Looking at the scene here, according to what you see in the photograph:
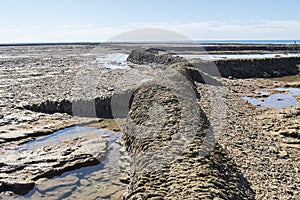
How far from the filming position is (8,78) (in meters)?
38.5

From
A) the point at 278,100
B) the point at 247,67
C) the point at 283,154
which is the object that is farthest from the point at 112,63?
the point at 283,154

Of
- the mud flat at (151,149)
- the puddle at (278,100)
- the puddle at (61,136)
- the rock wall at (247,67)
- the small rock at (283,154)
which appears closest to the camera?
the mud flat at (151,149)

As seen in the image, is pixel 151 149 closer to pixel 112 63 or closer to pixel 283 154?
pixel 283 154

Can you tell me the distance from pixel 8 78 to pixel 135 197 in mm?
34476

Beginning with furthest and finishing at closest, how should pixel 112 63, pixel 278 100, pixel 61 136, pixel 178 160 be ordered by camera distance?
pixel 112 63
pixel 278 100
pixel 61 136
pixel 178 160

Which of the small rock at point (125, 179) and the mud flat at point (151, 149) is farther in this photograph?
the small rock at point (125, 179)

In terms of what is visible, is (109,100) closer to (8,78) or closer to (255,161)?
(255,161)

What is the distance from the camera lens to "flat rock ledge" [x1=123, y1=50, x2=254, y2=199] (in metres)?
8.52

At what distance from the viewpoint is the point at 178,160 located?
9977 millimetres

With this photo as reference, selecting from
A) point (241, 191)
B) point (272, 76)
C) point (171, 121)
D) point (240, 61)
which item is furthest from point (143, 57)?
point (241, 191)

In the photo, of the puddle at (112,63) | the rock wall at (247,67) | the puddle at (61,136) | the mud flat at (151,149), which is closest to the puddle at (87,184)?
the mud flat at (151,149)

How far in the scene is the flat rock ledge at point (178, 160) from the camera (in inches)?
336

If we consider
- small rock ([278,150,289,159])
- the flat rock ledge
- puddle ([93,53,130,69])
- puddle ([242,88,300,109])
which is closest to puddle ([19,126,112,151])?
the flat rock ledge

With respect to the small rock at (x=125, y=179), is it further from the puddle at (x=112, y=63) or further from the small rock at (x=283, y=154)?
the puddle at (x=112, y=63)
